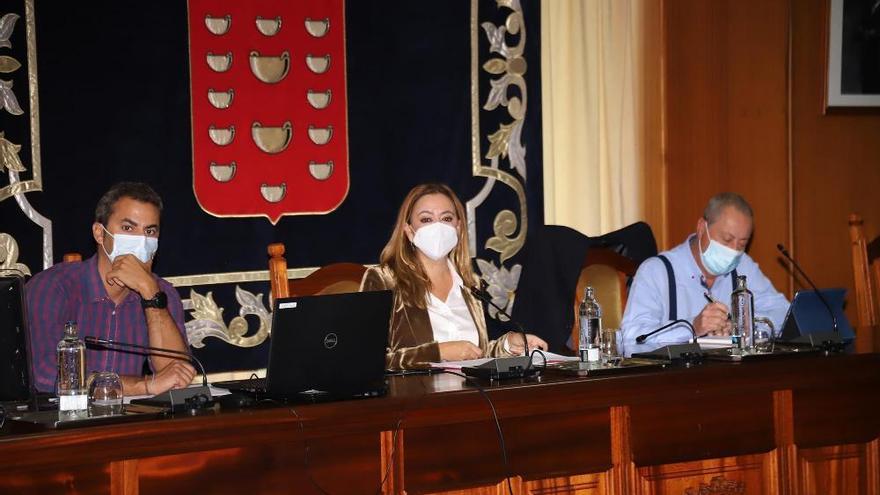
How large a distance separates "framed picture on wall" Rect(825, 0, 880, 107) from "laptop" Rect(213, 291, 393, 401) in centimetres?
332

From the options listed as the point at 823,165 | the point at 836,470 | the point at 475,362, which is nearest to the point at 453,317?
the point at 475,362

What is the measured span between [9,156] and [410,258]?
1.39 m

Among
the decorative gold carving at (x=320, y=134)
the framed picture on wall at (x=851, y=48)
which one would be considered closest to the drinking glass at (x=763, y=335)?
the decorative gold carving at (x=320, y=134)

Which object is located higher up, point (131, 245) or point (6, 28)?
point (6, 28)

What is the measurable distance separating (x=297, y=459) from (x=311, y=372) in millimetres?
197

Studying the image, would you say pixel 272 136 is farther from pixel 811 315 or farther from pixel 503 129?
pixel 811 315

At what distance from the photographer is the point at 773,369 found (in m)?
2.82

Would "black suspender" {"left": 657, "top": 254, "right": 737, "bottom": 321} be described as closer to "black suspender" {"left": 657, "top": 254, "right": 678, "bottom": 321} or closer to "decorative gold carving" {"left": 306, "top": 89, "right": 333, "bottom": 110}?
"black suspender" {"left": 657, "top": 254, "right": 678, "bottom": 321}

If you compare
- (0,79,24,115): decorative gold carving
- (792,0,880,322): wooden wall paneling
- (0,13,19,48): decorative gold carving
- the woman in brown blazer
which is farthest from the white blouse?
(792,0,880,322): wooden wall paneling

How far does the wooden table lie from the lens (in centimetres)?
209

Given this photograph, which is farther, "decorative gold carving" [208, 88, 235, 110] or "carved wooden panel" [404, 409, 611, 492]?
"decorative gold carving" [208, 88, 235, 110]

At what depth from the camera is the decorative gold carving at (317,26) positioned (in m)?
3.96

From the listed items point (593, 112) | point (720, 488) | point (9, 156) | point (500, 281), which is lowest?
point (720, 488)

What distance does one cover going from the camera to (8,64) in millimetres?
3514
